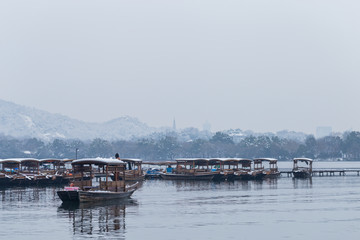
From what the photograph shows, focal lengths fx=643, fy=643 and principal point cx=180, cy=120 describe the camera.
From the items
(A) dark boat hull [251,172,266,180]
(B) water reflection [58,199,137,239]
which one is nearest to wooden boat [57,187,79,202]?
(B) water reflection [58,199,137,239]

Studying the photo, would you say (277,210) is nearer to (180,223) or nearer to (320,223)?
(320,223)

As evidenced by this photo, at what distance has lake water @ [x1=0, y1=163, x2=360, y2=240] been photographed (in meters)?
45.9

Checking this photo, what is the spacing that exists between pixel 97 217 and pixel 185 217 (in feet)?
24.8

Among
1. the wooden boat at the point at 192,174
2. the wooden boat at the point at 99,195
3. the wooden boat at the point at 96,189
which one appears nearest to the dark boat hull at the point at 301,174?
the wooden boat at the point at 192,174

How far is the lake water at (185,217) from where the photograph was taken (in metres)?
45.9

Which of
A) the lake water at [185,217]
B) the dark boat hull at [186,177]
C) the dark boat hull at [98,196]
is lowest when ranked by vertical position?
the lake water at [185,217]

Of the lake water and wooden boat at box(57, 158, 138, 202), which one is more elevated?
wooden boat at box(57, 158, 138, 202)

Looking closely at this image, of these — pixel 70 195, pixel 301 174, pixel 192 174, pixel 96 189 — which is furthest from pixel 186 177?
pixel 70 195

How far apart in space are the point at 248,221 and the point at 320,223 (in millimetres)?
5790

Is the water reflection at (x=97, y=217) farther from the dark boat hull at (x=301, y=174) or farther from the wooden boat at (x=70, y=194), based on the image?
the dark boat hull at (x=301, y=174)

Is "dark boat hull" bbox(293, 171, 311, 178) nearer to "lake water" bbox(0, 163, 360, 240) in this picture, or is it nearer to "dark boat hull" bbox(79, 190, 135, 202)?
"lake water" bbox(0, 163, 360, 240)

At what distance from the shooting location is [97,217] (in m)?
53.6

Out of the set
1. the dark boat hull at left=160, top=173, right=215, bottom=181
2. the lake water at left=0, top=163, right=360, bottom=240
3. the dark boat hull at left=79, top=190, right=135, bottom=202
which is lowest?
the lake water at left=0, top=163, right=360, bottom=240

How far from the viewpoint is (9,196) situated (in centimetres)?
7731
